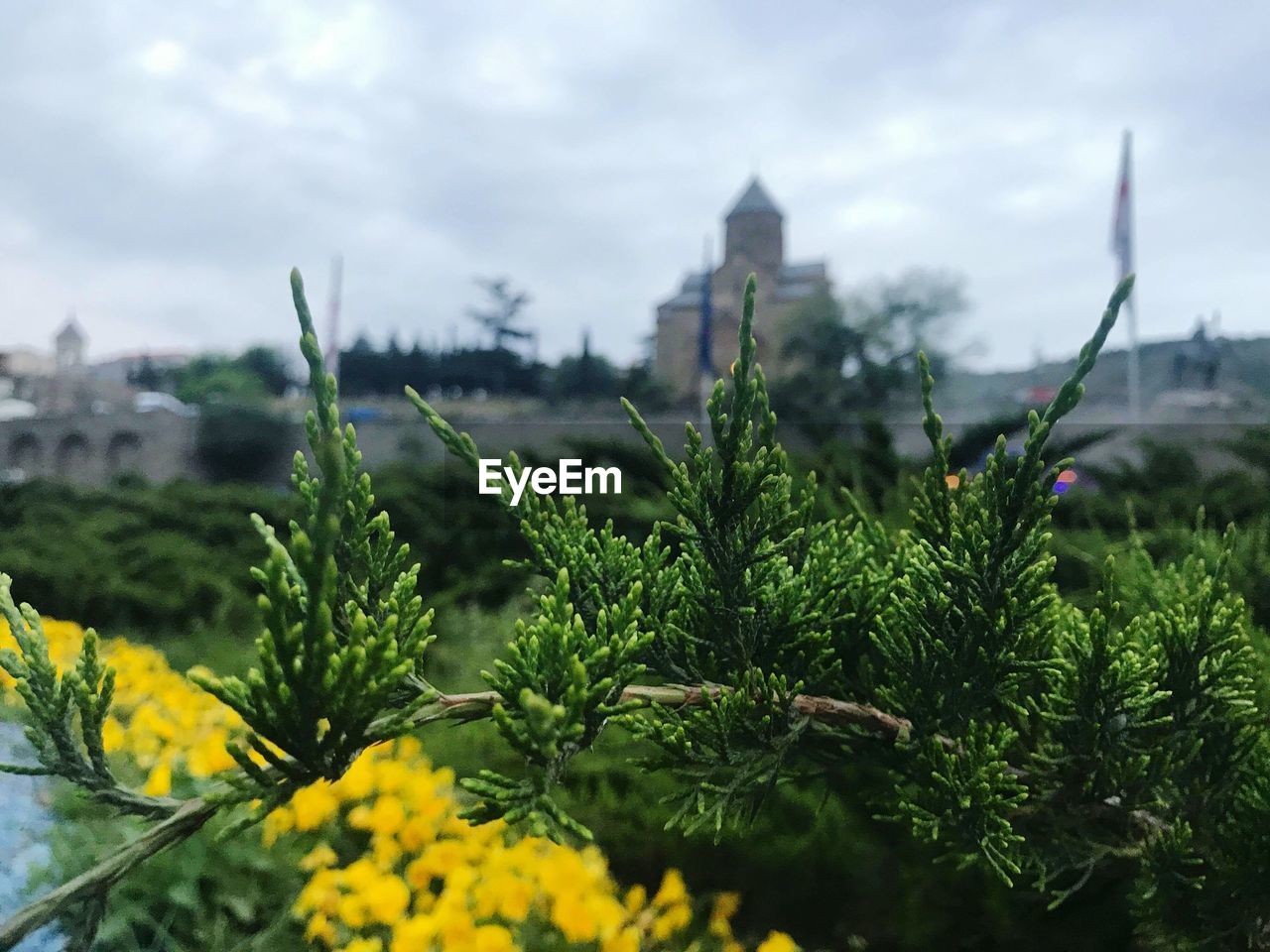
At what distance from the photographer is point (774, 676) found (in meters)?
0.81

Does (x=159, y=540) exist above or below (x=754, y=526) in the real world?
below

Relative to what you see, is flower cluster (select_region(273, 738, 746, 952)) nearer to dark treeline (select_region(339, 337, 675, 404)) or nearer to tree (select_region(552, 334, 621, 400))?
dark treeline (select_region(339, 337, 675, 404))

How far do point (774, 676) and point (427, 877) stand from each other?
5.11 ft

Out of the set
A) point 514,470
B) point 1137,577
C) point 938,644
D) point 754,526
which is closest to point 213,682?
point 514,470

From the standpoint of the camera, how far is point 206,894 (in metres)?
2.08

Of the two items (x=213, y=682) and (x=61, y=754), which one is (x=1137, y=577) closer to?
(x=213, y=682)

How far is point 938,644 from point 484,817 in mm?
475

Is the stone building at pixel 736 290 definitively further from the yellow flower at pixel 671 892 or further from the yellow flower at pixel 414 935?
the yellow flower at pixel 414 935

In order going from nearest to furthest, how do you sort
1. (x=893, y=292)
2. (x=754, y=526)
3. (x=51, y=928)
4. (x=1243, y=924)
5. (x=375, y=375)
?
(x=754, y=526), (x=1243, y=924), (x=51, y=928), (x=893, y=292), (x=375, y=375)

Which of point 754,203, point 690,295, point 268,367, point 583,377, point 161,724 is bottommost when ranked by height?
point 161,724

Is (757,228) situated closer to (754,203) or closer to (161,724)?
(754,203)

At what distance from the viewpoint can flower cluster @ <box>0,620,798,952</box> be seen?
1798mm

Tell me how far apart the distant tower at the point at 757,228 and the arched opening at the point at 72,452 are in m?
23.2

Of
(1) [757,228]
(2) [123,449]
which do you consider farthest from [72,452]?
(1) [757,228]
